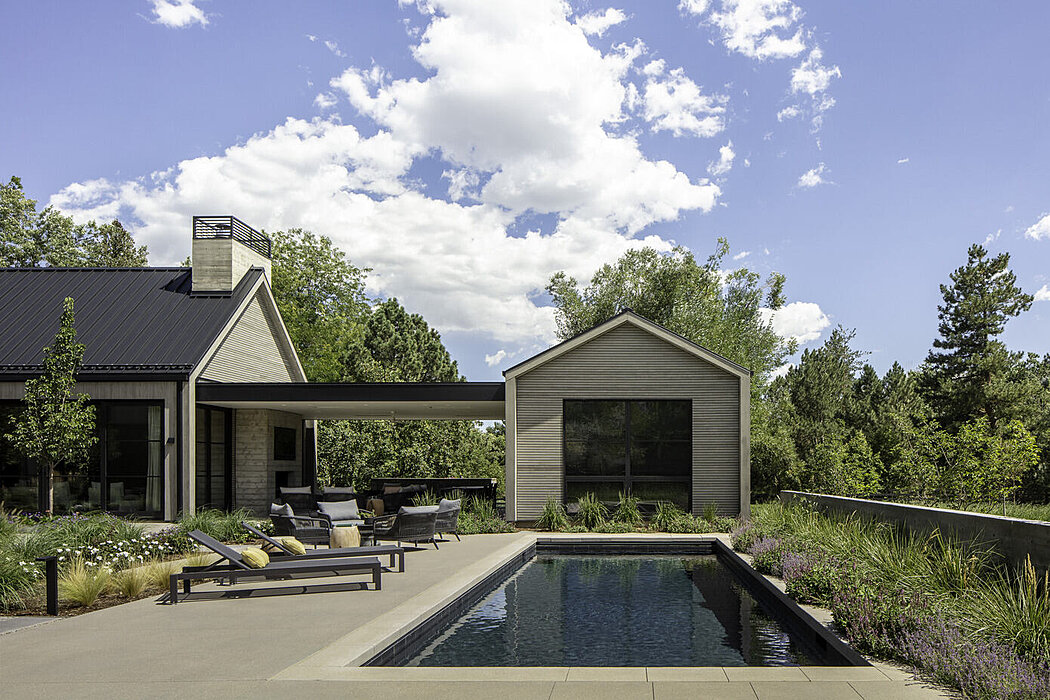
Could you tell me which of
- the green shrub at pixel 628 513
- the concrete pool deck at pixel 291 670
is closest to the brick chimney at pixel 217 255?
the green shrub at pixel 628 513

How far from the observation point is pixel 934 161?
60.8ft

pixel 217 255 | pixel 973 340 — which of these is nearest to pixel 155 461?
pixel 217 255

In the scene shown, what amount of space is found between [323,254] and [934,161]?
29186mm

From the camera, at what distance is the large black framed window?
17.8 metres

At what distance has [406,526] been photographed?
13195 millimetres

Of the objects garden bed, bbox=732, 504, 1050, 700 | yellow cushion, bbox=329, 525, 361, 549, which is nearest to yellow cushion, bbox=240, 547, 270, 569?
yellow cushion, bbox=329, 525, 361, 549

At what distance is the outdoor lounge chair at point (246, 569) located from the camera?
9.21 metres

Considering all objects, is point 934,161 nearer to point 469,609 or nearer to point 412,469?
point 469,609

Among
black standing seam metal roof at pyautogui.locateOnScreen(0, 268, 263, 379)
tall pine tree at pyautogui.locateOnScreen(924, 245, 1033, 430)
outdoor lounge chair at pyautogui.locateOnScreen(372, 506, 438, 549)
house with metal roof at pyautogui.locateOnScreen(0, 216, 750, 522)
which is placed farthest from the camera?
tall pine tree at pyautogui.locateOnScreen(924, 245, 1033, 430)

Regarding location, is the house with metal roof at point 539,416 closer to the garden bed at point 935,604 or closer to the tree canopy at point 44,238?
the garden bed at point 935,604

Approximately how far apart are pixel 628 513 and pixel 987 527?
30.5ft

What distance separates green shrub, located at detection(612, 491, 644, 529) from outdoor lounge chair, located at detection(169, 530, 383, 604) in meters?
8.34

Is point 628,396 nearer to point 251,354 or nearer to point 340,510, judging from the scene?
point 340,510

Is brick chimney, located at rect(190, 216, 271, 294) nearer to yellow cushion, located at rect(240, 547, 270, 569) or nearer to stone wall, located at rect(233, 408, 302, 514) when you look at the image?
stone wall, located at rect(233, 408, 302, 514)
